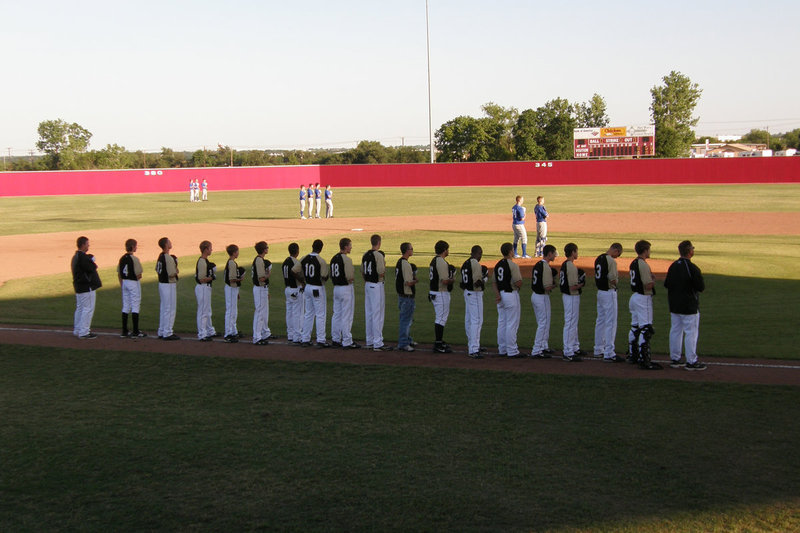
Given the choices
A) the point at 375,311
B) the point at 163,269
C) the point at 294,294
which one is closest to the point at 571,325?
the point at 375,311

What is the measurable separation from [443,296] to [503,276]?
103 cm

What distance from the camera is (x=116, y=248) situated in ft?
89.9

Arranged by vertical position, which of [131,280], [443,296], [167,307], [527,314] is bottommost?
[527,314]

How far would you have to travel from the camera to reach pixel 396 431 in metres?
8.38

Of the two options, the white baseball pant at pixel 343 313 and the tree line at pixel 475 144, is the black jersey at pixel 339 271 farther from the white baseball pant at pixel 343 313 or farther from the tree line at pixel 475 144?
the tree line at pixel 475 144

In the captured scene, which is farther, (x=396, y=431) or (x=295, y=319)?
(x=295, y=319)

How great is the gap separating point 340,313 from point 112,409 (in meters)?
4.25

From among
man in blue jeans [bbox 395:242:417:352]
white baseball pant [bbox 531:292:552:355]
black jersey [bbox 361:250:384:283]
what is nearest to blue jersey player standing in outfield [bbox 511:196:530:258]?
man in blue jeans [bbox 395:242:417:352]

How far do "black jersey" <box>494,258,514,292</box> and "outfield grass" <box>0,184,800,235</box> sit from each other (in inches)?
1146

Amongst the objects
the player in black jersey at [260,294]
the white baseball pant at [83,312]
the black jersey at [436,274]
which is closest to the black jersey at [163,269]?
the white baseball pant at [83,312]

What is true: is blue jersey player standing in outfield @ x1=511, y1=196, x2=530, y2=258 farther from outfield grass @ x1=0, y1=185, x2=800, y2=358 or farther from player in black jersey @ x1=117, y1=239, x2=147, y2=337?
player in black jersey @ x1=117, y1=239, x2=147, y2=337

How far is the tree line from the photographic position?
81.9 metres

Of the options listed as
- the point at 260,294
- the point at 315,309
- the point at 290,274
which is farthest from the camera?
the point at 260,294

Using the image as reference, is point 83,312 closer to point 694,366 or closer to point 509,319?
point 509,319
